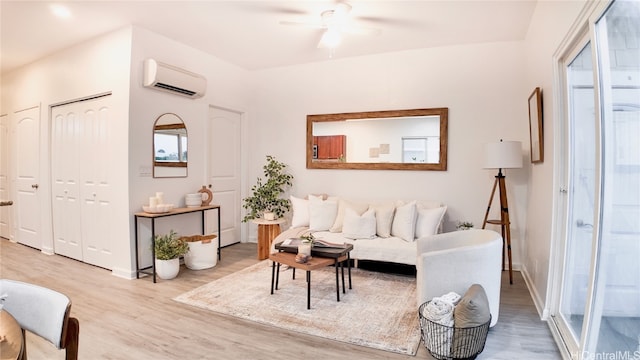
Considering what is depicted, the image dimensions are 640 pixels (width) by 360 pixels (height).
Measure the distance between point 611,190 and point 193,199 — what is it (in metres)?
4.06

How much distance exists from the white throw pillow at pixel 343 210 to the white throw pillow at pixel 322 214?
0.19 feet

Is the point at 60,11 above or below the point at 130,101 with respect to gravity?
above

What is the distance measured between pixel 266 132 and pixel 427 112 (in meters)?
2.51

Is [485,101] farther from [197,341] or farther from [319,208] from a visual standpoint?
[197,341]

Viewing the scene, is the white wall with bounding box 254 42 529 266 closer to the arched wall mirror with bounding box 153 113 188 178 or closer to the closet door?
the arched wall mirror with bounding box 153 113 188 178

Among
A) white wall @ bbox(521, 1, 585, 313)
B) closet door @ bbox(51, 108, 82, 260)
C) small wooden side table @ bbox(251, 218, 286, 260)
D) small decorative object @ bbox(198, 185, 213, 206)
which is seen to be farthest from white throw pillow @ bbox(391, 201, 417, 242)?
closet door @ bbox(51, 108, 82, 260)

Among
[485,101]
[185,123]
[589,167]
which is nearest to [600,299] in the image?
[589,167]

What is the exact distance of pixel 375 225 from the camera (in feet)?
13.5

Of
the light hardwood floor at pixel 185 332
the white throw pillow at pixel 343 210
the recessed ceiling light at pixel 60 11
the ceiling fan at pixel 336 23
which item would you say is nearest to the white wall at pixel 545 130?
the light hardwood floor at pixel 185 332

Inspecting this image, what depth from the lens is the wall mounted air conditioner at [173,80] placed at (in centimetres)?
378

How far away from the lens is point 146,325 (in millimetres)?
2662

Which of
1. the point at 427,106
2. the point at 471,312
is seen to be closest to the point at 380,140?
the point at 427,106

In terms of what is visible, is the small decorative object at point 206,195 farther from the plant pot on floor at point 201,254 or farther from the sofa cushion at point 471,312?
the sofa cushion at point 471,312

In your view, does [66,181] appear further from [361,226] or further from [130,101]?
[361,226]
